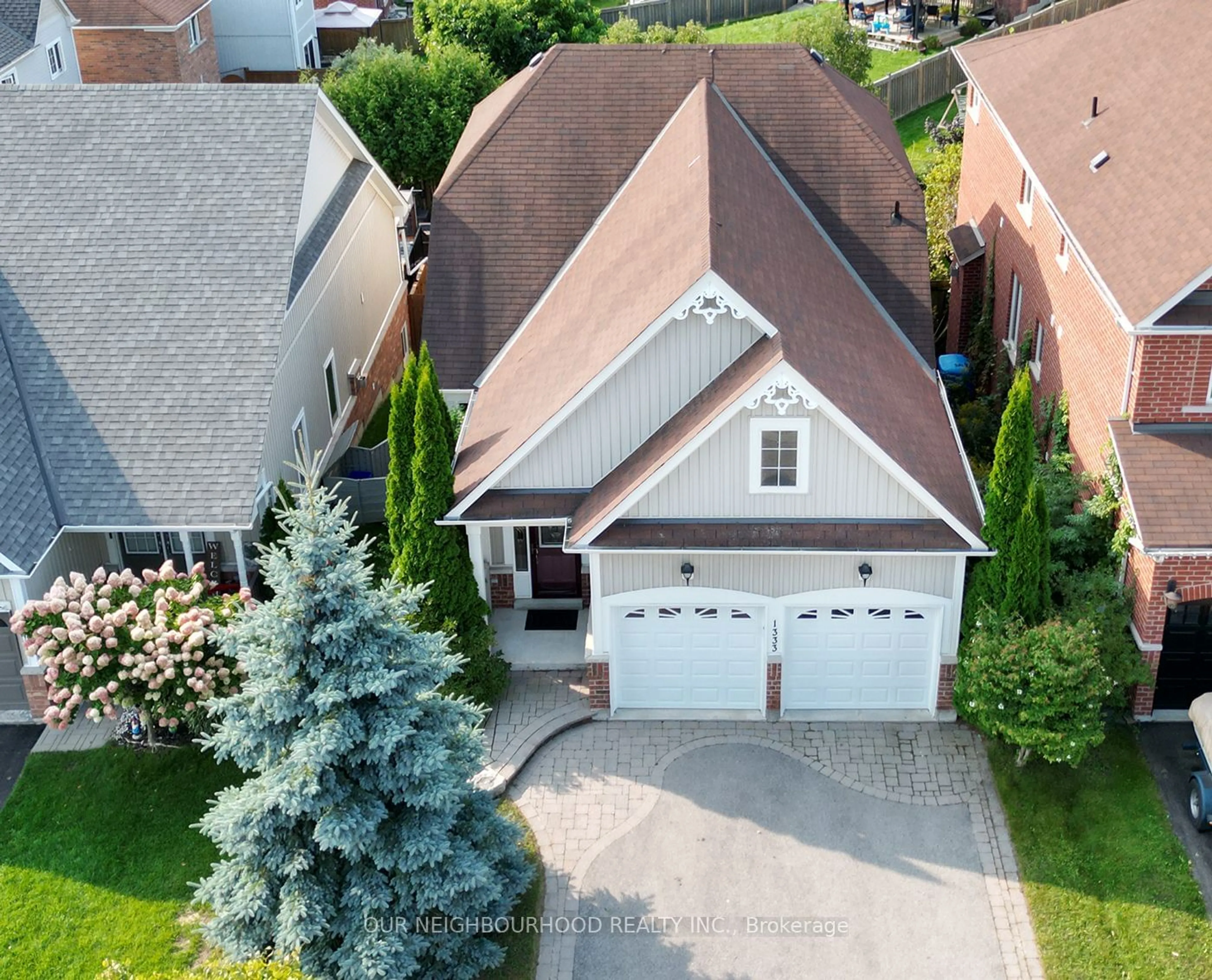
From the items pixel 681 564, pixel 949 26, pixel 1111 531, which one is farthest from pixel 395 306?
pixel 949 26

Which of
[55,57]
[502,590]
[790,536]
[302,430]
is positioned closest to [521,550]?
[502,590]

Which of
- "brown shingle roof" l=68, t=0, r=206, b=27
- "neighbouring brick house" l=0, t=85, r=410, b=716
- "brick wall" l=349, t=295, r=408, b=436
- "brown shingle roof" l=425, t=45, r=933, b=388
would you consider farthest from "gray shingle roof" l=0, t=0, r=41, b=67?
"brown shingle roof" l=425, t=45, r=933, b=388

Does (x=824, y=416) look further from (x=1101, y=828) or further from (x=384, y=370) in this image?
(x=384, y=370)

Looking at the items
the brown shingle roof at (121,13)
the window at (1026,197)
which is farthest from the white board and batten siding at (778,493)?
the brown shingle roof at (121,13)

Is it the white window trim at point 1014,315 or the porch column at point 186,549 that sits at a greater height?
the white window trim at point 1014,315

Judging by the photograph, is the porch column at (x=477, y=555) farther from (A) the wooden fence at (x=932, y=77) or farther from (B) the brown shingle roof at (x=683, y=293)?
(A) the wooden fence at (x=932, y=77)

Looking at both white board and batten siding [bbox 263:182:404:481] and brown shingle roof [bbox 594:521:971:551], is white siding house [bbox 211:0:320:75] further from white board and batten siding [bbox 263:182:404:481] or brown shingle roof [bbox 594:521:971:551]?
brown shingle roof [bbox 594:521:971:551]
